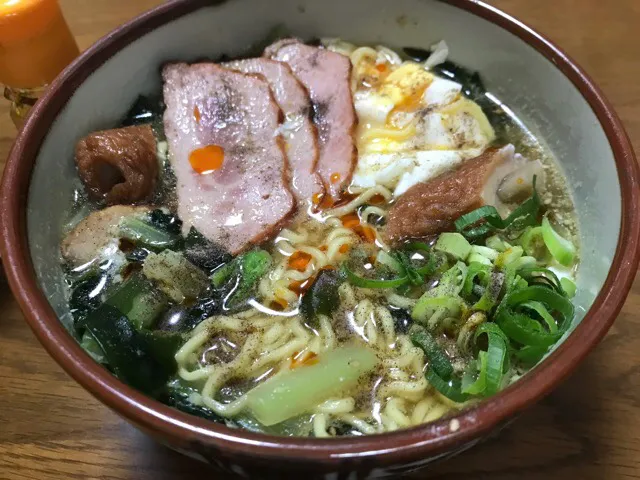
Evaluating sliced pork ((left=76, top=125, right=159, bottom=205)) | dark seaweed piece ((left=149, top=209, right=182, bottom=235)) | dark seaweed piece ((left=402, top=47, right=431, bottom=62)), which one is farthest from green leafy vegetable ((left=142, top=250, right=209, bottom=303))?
dark seaweed piece ((left=402, top=47, right=431, bottom=62))

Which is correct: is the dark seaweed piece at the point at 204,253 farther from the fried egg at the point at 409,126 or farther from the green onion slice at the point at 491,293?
the green onion slice at the point at 491,293

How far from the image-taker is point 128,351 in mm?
1213

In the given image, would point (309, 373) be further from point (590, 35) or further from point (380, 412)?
point (590, 35)

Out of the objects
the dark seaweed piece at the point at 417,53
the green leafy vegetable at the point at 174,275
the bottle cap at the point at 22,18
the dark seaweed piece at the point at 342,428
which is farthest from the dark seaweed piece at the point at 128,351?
the dark seaweed piece at the point at 417,53

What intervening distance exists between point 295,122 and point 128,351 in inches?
30.6

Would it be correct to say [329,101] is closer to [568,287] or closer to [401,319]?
[401,319]

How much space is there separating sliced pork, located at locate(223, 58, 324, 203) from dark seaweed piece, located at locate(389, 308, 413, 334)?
378mm

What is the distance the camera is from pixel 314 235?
1529 millimetres

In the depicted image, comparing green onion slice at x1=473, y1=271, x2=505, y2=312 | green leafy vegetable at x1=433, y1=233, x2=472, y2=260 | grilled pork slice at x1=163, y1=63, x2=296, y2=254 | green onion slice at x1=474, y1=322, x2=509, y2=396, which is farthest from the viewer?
grilled pork slice at x1=163, y1=63, x2=296, y2=254

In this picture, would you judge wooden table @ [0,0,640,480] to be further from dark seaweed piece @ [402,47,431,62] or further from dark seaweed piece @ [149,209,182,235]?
dark seaweed piece @ [402,47,431,62]

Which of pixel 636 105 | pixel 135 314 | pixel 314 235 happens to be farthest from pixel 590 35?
pixel 135 314

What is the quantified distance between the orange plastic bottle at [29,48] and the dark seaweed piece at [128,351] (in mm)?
729

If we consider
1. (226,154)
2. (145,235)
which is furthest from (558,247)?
(145,235)

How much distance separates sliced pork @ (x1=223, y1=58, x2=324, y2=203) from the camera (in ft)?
5.22
